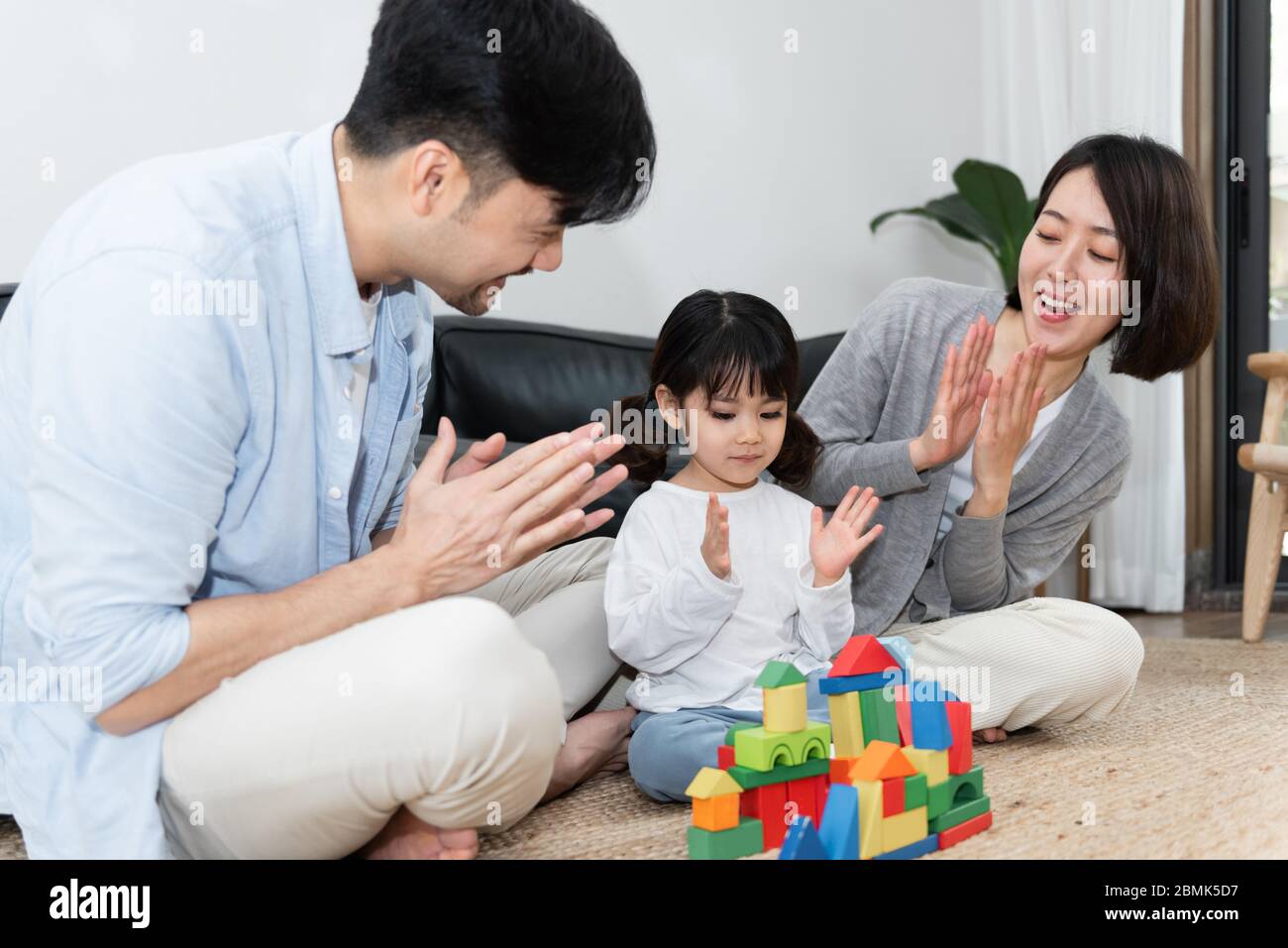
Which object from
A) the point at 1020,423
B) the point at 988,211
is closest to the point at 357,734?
the point at 1020,423

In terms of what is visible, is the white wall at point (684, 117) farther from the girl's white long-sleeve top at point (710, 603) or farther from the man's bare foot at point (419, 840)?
the man's bare foot at point (419, 840)

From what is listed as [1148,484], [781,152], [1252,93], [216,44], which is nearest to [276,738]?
[216,44]

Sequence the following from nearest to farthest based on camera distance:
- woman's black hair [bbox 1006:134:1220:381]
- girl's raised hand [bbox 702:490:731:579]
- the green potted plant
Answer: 1. girl's raised hand [bbox 702:490:731:579]
2. woman's black hair [bbox 1006:134:1220:381]
3. the green potted plant

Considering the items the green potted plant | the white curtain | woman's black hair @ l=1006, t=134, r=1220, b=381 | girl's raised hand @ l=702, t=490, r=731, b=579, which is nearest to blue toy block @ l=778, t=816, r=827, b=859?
girl's raised hand @ l=702, t=490, r=731, b=579

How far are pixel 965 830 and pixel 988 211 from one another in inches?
91.0

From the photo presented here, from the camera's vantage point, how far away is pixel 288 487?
103cm

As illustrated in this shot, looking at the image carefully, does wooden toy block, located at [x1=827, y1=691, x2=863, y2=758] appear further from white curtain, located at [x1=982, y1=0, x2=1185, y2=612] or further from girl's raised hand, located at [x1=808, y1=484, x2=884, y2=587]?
white curtain, located at [x1=982, y1=0, x2=1185, y2=612]

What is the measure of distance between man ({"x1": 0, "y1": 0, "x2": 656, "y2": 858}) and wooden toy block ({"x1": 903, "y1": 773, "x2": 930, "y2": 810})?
30cm

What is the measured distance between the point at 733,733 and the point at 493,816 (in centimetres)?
23

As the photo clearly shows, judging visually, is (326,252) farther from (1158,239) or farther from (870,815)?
(1158,239)

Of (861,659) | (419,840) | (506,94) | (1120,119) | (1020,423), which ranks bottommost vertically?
(419,840)

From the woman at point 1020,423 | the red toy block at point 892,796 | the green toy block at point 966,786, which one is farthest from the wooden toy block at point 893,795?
the woman at point 1020,423

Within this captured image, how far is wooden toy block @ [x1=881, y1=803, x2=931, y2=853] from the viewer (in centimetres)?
99

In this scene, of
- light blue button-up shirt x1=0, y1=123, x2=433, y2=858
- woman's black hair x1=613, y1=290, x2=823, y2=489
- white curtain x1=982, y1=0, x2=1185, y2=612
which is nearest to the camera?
light blue button-up shirt x1=0, y1=123, x2=433, y2=858
